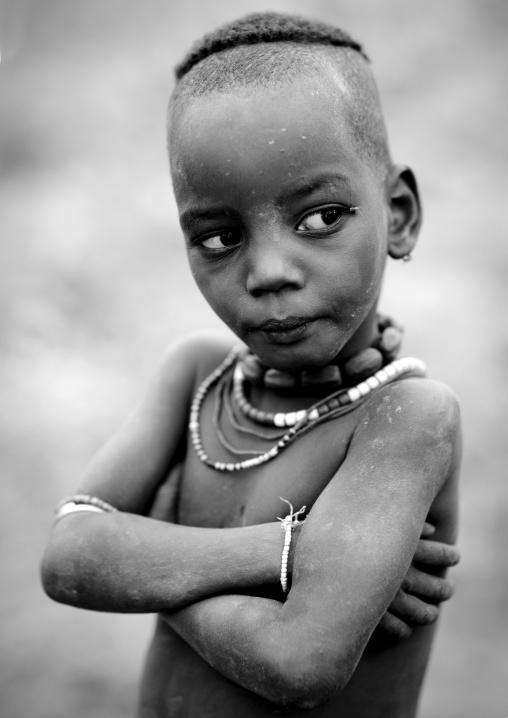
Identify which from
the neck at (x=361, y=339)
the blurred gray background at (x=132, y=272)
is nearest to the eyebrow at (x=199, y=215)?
the neck at (x=361, y=339)

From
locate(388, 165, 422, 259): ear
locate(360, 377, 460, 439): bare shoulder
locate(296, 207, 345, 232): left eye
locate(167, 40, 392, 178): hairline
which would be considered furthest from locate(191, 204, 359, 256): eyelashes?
locate(360, 377, 460, 439): bare shoulder

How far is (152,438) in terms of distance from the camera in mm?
2355

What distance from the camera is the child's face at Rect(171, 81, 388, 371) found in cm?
182

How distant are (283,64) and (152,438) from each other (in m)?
1.07

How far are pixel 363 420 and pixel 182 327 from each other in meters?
3.95

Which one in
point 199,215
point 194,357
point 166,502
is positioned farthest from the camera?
point 194,357

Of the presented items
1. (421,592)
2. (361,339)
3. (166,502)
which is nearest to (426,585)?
(421,592)

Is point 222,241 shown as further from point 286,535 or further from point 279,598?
point 279,598

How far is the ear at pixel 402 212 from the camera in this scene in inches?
84.8

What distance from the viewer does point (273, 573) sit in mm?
1848

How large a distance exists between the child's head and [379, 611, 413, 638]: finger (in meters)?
0.61

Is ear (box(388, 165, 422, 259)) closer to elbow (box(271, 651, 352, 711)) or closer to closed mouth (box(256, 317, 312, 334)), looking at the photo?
closed mouth (box(256, 317, 312, 334))

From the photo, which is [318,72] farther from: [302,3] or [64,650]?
[302,3]

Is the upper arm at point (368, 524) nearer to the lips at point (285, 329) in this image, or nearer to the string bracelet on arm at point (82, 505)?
the lips at point (285, 329)
